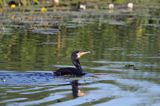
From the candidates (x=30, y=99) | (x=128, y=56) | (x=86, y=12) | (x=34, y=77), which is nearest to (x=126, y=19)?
(x=86, y=12)

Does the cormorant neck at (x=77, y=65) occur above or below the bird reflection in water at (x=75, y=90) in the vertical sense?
above

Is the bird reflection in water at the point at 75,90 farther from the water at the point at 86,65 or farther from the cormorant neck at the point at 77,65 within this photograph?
the cormorant neck at the point at 77,65

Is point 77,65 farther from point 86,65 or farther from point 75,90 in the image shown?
point 75,90

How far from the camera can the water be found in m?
10.9

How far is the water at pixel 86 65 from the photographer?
10930 millimetres

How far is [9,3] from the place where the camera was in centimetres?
3203

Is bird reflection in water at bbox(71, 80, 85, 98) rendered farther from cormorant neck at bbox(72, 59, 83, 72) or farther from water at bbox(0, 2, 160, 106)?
cormorant neck at bbox(72, 59, 83, 72)

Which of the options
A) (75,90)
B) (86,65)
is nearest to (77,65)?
(86,65)

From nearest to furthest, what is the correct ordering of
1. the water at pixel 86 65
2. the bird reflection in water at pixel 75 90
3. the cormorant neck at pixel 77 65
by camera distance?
the water at pixel 86 65 < the bird reflection in water at pixel 75 90 < the cormorant neck at pixel 77 65

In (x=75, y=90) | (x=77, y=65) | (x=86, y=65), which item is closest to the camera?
(x=75, y=90)

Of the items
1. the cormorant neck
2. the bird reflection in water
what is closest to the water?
the bird reflection in water

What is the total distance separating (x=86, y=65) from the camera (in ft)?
50.7

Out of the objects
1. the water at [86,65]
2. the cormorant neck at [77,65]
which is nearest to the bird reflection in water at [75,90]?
the water at [86,65]

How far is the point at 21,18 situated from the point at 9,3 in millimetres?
5327
